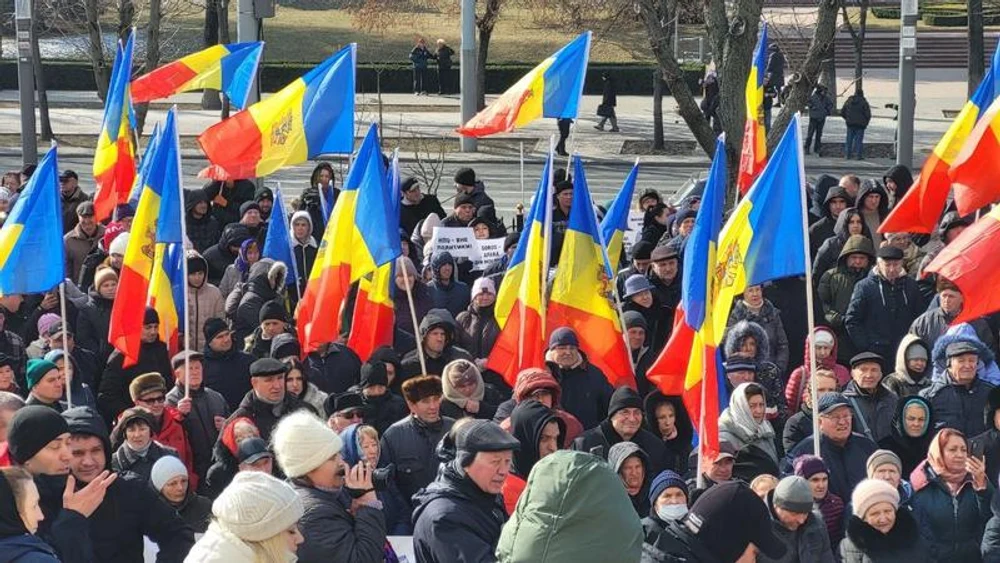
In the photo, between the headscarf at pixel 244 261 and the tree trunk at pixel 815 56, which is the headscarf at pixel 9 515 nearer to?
the headscarf at pixel 244 261

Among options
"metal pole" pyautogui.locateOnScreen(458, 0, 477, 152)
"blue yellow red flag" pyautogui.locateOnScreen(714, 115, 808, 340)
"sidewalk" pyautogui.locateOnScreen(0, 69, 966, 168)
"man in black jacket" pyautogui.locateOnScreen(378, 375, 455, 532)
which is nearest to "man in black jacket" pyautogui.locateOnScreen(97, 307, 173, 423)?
"man in black jacket" pyautogui.locateOnScreen(378, 375, 455, 532)

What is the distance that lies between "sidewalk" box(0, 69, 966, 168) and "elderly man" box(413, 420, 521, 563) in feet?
68.5

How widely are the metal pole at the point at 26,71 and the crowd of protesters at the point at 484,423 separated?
18.8ft

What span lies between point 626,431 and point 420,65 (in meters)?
31.4

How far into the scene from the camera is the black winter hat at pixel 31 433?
6270 millimetres

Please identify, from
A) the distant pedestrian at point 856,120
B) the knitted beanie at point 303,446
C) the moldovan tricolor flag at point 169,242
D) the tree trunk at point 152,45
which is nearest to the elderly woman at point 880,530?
the knitted beanie at point 303,446

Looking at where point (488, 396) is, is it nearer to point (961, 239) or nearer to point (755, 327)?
point (755, 327)

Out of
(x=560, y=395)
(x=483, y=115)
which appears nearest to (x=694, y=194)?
(x=483, y=115)

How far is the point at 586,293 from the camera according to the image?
33.8 ft

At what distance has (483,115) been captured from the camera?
500 inches

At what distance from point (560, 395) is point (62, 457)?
362 cm

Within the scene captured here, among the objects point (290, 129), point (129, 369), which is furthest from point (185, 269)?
point (290, 129)

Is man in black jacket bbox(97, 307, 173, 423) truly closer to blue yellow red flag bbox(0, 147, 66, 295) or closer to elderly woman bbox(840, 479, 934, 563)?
blue yellow red flag bbox(0, 147, 66, 295)

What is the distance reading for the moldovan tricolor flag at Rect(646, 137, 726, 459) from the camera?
8375mm
